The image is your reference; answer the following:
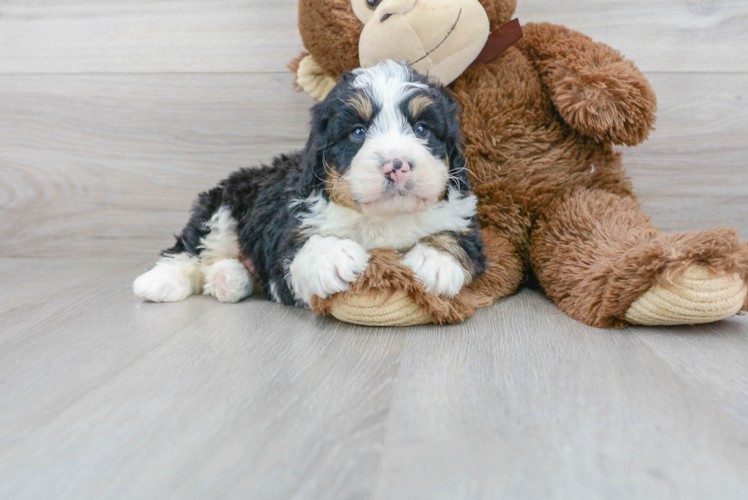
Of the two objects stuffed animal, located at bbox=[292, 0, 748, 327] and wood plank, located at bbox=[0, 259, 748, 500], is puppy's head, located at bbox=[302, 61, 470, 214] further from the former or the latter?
wood plank, located at bbox=[0, 259, 748, 500]

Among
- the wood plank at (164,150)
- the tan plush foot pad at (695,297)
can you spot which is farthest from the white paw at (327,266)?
the wood plank at (164,150)

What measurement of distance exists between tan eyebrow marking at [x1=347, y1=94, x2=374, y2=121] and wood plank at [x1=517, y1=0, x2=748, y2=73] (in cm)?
114

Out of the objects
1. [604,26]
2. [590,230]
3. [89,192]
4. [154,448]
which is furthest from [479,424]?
[89,192]

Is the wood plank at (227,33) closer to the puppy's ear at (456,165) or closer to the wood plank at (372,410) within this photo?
the puppy's ear at (456,165)

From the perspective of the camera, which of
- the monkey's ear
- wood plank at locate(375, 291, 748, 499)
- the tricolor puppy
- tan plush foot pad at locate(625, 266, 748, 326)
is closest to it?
wood plank at locate(375, 291, 748, 499)

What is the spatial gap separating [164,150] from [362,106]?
4.70ft

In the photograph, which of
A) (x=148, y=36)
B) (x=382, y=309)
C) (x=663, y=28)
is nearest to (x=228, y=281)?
(x=382, y=309)

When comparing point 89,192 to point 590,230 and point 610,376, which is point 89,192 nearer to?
point 590,230

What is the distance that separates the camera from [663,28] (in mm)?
2375

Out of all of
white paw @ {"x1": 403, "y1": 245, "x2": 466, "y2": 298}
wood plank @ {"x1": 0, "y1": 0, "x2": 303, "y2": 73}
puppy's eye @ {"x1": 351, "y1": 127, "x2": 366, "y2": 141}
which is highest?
wood plank @ {"x1": 0, "y1": 0, "x2": 303, "y2": 73}

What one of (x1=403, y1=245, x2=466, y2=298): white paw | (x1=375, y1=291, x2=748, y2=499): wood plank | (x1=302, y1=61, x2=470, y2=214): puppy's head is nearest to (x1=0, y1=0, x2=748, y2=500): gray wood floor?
(x1=375, y1=291, x2=748, y2=499): wood plank

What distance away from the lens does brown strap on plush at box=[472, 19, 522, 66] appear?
2010 mm

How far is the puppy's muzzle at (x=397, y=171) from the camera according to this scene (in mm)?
1470

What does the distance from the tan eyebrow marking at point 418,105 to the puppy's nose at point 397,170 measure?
0.18 m
